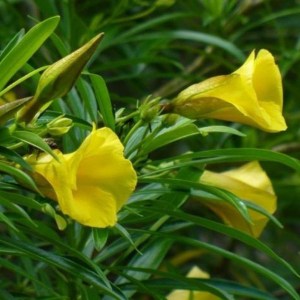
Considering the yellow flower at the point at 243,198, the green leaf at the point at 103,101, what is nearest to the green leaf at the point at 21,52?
the green leaf at the point at 103,101

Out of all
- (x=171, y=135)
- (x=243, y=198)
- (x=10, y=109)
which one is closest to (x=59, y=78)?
(x=10, y=109)

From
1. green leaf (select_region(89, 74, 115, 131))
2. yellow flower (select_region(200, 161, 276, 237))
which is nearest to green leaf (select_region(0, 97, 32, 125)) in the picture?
green leaf (select_region(89, 74, 115, 131))

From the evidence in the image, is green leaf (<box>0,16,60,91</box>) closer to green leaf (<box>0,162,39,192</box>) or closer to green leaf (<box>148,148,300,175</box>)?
green leaf (<box>0,162,39,192</box>)

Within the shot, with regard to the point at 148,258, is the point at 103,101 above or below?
above

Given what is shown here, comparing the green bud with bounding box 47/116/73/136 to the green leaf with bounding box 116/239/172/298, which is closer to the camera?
the green bud with bounding box 47/116/73/136

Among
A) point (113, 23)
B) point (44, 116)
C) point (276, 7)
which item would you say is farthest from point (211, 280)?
point (276, 7)

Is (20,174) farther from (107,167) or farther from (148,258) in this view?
(148,258)
